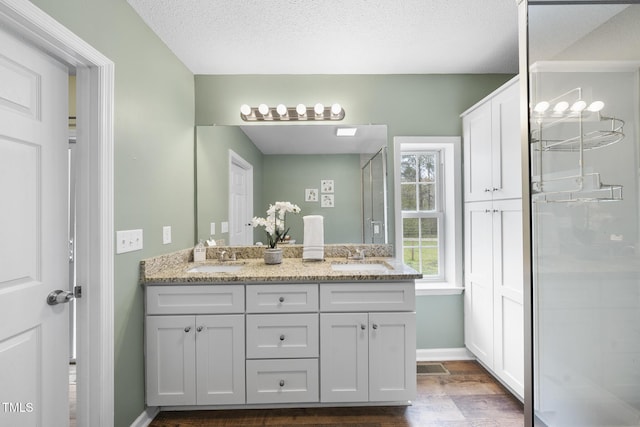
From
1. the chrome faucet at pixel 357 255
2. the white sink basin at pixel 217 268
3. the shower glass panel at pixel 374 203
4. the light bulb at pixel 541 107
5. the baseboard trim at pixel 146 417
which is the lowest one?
the baseboard trim at pixel 146 417

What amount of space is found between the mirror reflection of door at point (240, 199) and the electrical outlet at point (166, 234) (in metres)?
0.50

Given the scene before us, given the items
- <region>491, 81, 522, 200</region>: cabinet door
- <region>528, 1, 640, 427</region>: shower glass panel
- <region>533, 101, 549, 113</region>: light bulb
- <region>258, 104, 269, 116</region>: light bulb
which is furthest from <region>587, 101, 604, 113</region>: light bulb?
<region>258, 104, 269, 116</region>: light bulb

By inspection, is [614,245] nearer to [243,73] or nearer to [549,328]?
[549,328]

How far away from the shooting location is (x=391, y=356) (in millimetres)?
1968

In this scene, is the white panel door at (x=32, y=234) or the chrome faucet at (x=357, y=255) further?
the chrome faucet at (x=357, y=255)

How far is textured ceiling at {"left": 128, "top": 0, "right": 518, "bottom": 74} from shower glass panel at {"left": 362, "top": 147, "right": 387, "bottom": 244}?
77 centimetres

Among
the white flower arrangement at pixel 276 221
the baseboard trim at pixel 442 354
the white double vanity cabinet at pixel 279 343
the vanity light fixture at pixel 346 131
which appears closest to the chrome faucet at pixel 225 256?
the white flower arrangement at pixel 276 221

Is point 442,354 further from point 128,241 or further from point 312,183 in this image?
point 128,241

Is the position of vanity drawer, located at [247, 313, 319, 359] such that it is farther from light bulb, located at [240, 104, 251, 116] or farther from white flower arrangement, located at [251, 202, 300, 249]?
light bulb, located at [240, 104, 251, 116]

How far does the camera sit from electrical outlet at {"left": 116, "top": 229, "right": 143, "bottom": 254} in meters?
1.68

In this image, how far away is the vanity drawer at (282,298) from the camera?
1955mm

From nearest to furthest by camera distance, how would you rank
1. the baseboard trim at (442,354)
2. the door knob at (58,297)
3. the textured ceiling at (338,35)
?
the door knob at (58,297)
the textured ceiling at (338,35)
the baseboard trim at (442,354)

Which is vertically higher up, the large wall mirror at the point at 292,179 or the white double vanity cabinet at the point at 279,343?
the large wall mirror at the point at 292,179

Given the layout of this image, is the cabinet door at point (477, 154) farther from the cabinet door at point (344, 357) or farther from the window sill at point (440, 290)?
the cabinet door at point (344, 357)
